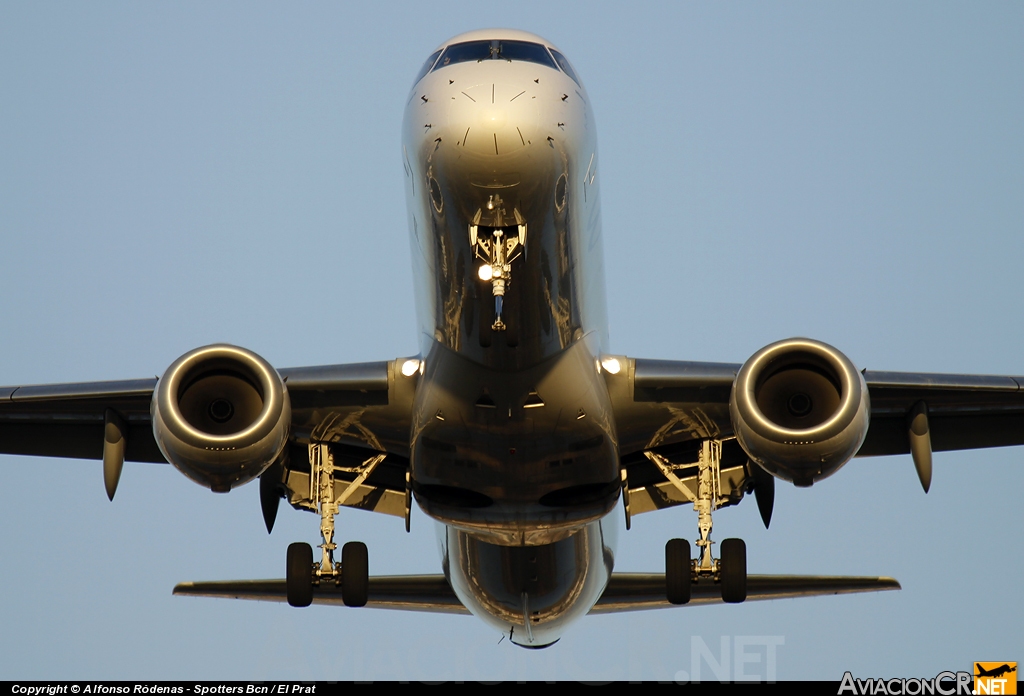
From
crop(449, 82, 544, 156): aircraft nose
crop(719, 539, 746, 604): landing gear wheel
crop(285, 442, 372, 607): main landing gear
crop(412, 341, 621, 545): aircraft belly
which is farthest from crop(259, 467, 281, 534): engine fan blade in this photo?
crop(449, 82, 544, 156): aircraft nose

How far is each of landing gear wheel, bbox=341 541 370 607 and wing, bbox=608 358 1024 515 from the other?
355cm

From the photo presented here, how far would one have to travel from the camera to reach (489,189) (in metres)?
12.9

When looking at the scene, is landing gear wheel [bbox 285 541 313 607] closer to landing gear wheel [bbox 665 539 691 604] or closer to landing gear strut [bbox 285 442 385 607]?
landing gear strut [bbox 285 442 385 607]

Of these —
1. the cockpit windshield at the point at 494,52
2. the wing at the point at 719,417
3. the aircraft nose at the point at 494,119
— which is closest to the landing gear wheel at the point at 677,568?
the wing at the point at 719,417

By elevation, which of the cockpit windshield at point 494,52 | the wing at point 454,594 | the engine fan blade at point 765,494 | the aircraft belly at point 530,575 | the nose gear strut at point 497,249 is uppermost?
the cockpit windshield at point 494,52

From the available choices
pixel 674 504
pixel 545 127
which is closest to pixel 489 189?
pixel 545 127

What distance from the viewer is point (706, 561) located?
17.1 meters

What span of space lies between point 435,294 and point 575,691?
7765mm

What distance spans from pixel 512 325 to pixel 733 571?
497 centimetres

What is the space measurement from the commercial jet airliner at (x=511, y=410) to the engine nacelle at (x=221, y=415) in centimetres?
2

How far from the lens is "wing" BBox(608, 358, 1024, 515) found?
16203 millimetres

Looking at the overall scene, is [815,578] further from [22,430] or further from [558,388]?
[22,430]

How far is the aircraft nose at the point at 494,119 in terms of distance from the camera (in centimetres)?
1270

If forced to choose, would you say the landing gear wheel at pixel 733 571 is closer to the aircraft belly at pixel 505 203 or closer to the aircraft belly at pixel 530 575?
the aircraft belly at pixel 530 575
